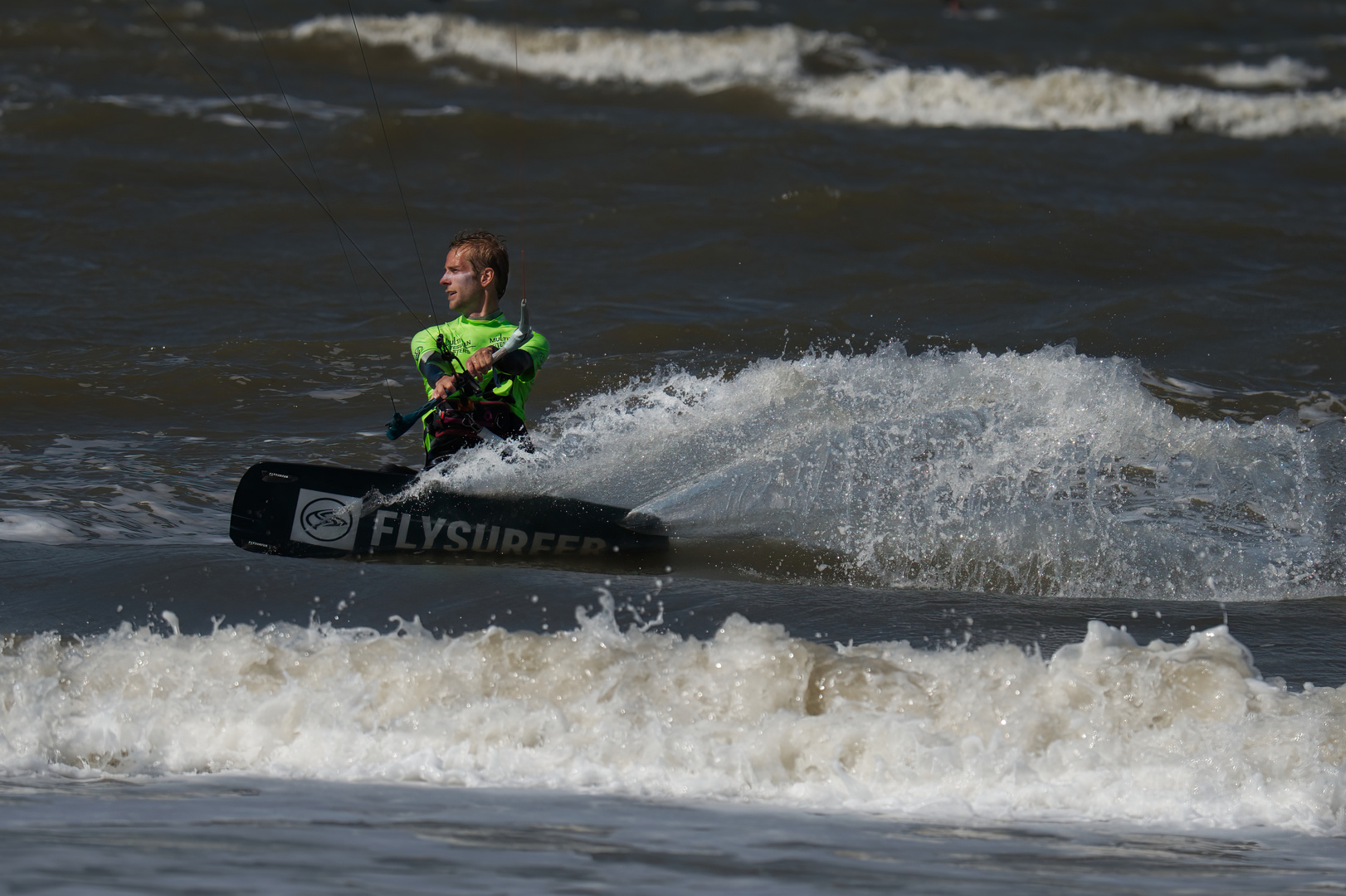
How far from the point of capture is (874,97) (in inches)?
856

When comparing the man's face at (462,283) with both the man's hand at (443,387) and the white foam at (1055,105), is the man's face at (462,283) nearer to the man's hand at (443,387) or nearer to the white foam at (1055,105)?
the man's hand at (443,387)

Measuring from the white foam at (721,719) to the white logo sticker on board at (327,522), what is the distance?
1.56 m

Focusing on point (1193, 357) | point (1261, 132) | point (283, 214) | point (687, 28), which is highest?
point (687, 28)

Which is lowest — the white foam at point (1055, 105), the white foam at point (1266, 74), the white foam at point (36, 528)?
the white foam at point (36, 528)

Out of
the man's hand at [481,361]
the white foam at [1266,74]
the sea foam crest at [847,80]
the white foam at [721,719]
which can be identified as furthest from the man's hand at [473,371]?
the white foam at [1266,74]

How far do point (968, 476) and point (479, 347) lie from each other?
2.32 meters

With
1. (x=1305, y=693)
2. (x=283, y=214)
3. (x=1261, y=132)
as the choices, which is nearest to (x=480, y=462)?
(x=1305, y=693)

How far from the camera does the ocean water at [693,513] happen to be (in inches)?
160

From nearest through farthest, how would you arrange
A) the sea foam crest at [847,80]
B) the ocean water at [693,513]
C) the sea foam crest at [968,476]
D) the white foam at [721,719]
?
the ocean water at [693,513] < the white foam at [721,719] < the sea foam crest at [968,476] < the sea foam crest at [847,80]

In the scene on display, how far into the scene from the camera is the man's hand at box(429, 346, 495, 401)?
671 cm

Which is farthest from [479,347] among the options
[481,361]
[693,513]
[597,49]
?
[597,49]

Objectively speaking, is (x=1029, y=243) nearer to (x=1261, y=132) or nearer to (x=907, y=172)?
(x=907, y=172)

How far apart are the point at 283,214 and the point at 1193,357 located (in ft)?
27.7

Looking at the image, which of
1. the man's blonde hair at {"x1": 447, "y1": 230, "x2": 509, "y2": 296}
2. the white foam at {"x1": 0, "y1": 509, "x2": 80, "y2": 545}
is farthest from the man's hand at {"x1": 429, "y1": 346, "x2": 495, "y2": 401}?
the white foam at {"x1": 0, "y1": 509, "x2": 80, "y2": 545}
